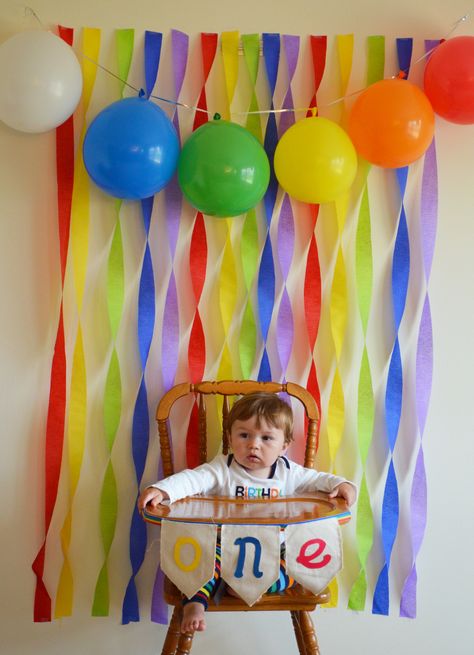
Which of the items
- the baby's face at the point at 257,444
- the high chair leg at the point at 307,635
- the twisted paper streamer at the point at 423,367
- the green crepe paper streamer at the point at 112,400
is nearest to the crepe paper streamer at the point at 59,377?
the green crepe paper streamer at the point at 112,400

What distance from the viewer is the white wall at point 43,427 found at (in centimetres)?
208

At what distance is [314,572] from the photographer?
5.31ft

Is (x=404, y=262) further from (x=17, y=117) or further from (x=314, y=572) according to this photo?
(x=17, y=117)

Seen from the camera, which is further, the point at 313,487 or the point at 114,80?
the point at 114,80

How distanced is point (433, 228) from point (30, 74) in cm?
123

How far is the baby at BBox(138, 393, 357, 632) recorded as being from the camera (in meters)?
1.88

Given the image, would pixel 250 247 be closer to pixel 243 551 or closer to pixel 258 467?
pixel 258 467

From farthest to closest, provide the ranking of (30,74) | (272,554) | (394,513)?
(394,513) < (30,74) < (272,554)

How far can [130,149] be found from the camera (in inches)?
72.3

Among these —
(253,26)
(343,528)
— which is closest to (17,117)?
(253,26)

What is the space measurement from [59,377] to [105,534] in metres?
0.49

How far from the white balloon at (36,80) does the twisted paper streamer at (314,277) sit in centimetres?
71

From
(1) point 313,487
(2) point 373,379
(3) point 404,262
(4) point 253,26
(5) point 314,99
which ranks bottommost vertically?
(1) point 313,487

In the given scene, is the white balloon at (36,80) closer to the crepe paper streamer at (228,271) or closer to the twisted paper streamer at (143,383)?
the twisted paper streamer at (143,383)
